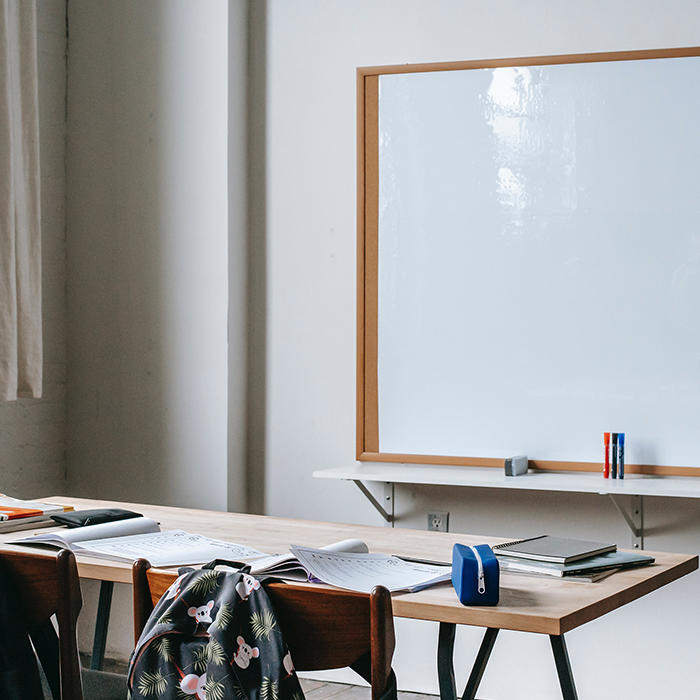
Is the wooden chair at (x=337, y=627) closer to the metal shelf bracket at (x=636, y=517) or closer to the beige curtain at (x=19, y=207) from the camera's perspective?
the metal shelf bracket at (x=636, y=517)

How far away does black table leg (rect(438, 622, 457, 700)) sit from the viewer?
179cm

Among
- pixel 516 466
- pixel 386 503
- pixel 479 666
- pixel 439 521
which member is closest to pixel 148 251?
pixel 386 503

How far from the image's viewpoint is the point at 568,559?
6.09 ft

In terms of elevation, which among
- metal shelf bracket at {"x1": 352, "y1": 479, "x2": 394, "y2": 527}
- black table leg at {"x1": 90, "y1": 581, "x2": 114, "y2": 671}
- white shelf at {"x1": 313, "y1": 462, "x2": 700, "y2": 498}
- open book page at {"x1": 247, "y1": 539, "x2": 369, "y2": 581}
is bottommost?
black table leg at {"x1": 90, "y1": 581, "x2": 114, "y2": 671}

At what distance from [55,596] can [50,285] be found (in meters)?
2.33

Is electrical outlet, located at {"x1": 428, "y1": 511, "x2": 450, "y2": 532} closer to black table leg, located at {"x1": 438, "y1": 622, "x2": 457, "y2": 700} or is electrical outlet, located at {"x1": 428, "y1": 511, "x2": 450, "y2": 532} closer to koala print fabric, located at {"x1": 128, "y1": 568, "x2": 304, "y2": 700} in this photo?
black table leg, located at {"x1": 438, "y1": 622, "x2": 457, "y2": 700}

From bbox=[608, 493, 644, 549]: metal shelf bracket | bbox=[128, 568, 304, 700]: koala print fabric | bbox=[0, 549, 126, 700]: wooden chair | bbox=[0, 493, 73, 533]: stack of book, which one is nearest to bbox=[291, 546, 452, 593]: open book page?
bbox=[128, 568, 304, 700]: koala print fabric

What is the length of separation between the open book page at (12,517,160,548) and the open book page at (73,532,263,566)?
27mm

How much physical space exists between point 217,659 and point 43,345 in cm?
256

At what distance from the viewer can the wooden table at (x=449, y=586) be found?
158cm

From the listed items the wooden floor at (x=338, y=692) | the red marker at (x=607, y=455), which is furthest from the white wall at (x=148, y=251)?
the red marker at (x=607, y=455)

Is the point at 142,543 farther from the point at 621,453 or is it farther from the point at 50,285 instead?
the point at 50,285

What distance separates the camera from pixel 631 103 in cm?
311

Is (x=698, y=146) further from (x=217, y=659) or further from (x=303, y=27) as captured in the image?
(x=217, y=659)
